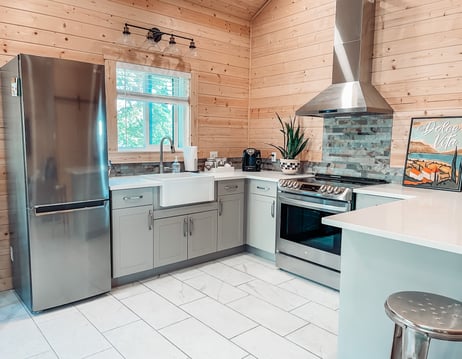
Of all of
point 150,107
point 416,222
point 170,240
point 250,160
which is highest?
point 150,107

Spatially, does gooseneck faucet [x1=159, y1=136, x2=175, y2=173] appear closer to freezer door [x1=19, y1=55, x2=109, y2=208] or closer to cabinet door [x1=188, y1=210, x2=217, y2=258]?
cabinet door [x1=188, y1=210, x2=217, y2=258]

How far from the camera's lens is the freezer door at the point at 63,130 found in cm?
251

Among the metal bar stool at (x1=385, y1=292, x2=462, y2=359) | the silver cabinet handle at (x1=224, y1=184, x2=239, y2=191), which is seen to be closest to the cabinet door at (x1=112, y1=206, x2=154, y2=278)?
the silver cabinet handle at (x1=224, y1=184, x2=239, y2=191)

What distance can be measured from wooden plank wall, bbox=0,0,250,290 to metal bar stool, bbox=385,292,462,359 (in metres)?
2.91

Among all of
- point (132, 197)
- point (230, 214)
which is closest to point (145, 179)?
point (132, 197)

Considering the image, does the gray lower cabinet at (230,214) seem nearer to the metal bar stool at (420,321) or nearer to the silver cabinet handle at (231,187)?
the silver cabinet handle at (231,187)

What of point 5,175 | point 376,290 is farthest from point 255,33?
point 376,290

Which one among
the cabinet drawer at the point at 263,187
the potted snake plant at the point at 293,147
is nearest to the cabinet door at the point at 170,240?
the cabinet drawer at the point at 263,187

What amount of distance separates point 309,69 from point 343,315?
2881mm

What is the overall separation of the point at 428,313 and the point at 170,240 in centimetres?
246

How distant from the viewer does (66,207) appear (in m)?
2.70

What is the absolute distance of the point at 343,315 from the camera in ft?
6.36

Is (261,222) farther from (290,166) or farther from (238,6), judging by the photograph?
(238,6)

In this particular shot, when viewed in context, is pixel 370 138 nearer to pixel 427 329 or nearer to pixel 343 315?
pixel 343 315
